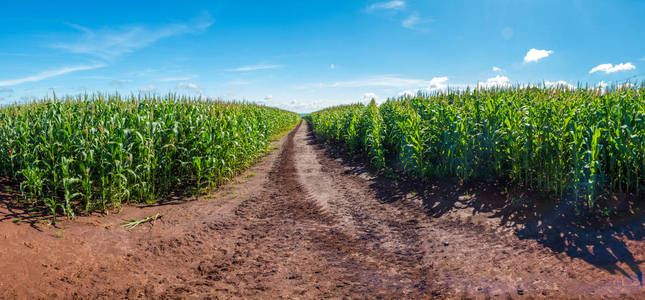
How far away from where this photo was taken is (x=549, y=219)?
450 centimetres

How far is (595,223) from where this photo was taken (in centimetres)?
412

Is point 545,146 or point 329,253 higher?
point 545,146

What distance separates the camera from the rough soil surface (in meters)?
3.22

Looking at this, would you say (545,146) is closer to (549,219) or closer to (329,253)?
(549,219)

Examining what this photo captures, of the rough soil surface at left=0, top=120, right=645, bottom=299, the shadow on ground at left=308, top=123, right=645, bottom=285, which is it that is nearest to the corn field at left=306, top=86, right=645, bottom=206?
the shadow on ground at left=308, top=123, right=645, bottom=285

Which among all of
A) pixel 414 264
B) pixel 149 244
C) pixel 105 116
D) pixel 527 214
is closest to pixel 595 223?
pixel 527 214

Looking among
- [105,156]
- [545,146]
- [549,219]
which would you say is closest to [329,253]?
[549,219]

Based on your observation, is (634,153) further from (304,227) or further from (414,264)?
(304,227)

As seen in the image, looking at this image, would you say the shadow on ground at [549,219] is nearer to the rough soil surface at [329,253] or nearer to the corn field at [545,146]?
the rough soil surface at [329,253]

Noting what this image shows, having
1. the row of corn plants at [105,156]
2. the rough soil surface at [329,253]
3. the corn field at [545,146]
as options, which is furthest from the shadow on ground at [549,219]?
the row of corn plants at [105,156]

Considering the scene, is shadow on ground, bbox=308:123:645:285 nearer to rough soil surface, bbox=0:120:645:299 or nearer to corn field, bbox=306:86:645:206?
rough soil surface, bbox=0:120:645:299

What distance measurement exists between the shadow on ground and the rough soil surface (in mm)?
19

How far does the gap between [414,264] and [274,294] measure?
1846 mm

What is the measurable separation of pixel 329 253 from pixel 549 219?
134 inches
